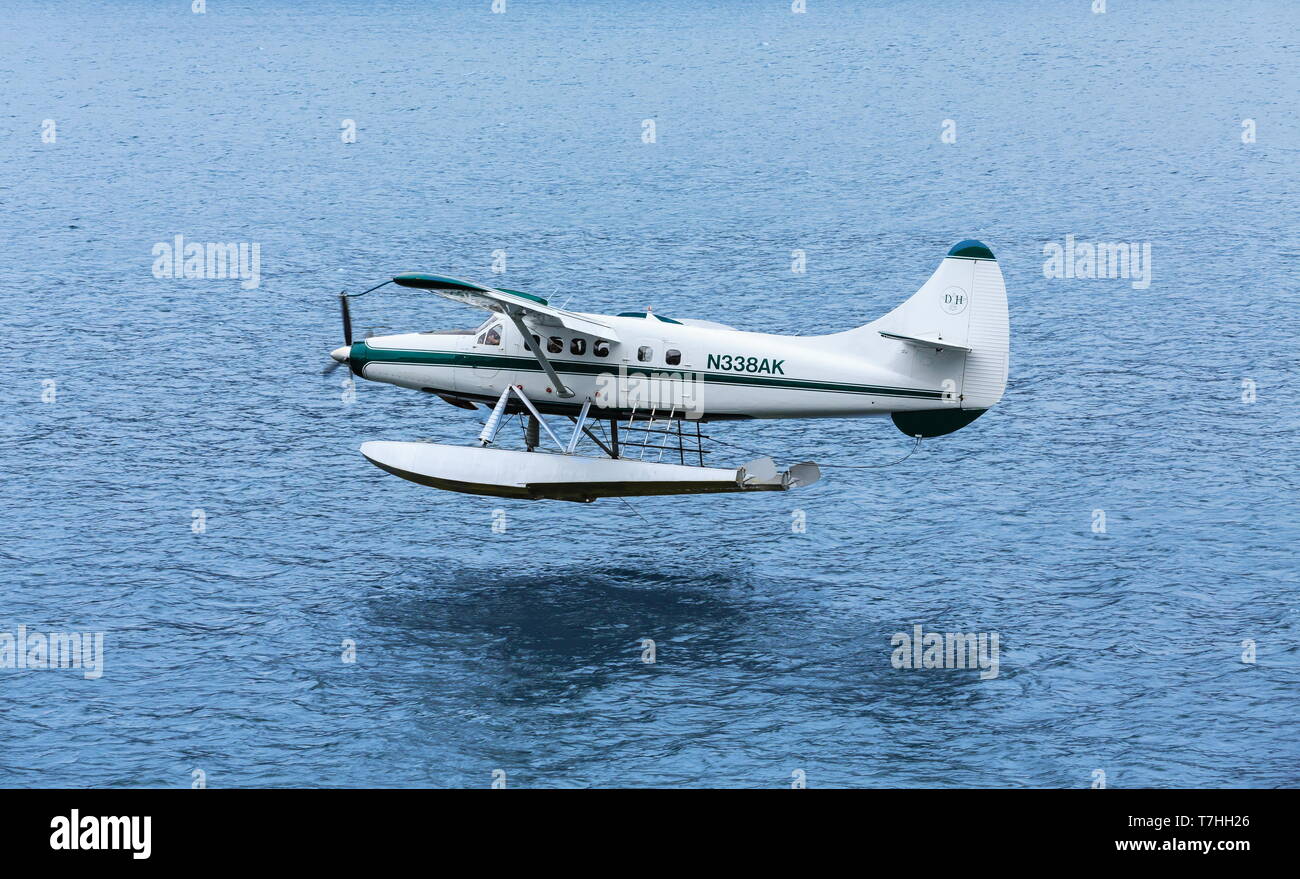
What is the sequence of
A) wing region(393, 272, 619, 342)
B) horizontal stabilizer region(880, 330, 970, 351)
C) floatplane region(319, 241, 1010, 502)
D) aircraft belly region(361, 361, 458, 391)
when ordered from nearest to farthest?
1. wing region(393, 272, 619, 342)
2. floatplane region(319, 241, 1010, 502)
3. horizontal stabilizer region(880, 330, 970, 351)
4. aircraft belly region(361, 361, 458, 391)

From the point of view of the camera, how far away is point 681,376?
49750mm

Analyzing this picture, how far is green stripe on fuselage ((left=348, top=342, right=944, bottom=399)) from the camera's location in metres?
49.2

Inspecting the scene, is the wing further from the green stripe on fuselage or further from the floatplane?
the green stripe on fuselage

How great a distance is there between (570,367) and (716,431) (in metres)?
19.8

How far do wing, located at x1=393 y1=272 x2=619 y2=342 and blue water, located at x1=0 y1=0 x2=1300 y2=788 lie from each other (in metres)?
9.57

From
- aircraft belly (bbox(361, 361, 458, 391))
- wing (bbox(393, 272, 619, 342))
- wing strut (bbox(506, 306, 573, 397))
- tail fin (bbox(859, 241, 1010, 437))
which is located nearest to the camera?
wing (bbox(393, 272, 619, 342))

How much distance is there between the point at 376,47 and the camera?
500 ft

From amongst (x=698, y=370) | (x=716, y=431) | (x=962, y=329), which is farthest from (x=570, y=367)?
(x=716, y=431)

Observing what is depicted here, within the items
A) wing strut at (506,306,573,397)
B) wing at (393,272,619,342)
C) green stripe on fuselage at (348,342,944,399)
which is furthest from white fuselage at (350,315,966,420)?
wing at (393,272,619,342)

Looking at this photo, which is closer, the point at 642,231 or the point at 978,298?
the point at 978,298

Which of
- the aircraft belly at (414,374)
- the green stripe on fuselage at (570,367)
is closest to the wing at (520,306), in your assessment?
the green stripe on fuselage at (570,367)

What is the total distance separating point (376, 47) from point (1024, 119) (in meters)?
57.4

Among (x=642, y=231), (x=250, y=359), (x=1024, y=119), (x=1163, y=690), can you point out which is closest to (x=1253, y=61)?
(x=1024, y=119)

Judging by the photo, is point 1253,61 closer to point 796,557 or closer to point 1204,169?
point 1204,169
